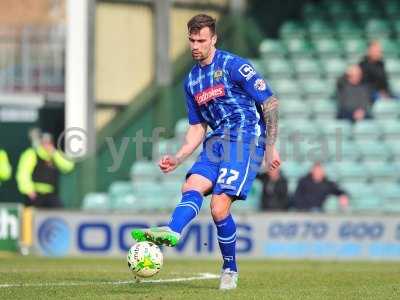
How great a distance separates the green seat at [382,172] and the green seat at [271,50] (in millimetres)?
3654

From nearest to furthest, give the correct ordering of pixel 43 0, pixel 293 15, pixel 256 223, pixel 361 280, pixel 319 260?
pixel 361 280, pixel 319 260, pixel 256 223, pixel 293 15, pixel 43 0

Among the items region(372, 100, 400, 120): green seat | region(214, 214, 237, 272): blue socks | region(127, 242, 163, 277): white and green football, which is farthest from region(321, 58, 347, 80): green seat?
region(127, 242, 163, 277): white and green football

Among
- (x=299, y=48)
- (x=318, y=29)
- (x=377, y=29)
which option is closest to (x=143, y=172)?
(x=299, y=48)

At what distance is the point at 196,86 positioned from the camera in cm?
888

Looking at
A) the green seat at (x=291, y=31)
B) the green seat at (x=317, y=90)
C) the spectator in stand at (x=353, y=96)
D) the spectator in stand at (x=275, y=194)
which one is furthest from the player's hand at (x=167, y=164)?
the green seat at (x=291, y=31)

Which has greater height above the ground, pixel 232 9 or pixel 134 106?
pixel 232 9

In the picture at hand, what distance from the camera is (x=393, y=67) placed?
2092 centimetres

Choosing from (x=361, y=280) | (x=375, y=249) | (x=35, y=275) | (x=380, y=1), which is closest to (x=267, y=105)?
(x=361, y=280)

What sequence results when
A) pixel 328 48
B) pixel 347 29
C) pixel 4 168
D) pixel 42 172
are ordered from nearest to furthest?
pixel 42 172
pixel 4 168
pixel 328 48
pixel 347 29

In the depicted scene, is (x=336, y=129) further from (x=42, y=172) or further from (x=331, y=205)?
(x=42, y=172)

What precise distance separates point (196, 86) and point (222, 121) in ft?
1.15

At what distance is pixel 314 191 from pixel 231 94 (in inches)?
368

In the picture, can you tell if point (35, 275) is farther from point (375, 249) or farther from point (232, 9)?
A: point (232, 9)

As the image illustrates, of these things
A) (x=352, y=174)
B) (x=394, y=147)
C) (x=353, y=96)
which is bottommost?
(x=352, y=174)
